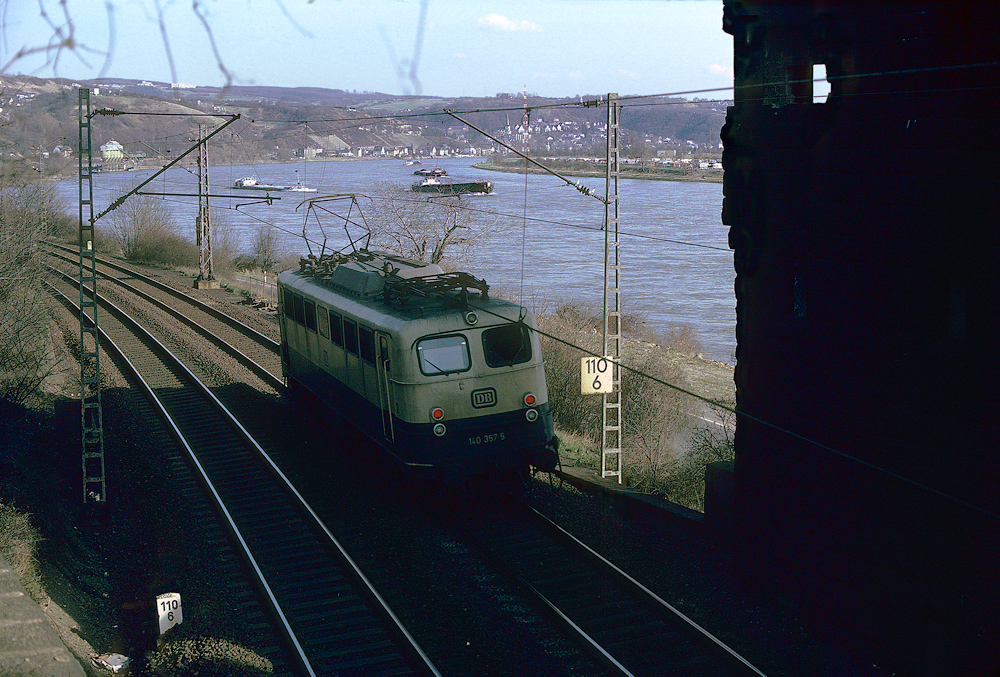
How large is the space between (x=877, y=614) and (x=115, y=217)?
5464 cm

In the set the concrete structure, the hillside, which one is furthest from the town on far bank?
the concrete structure

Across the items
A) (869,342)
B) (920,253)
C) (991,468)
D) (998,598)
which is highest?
(920,253)

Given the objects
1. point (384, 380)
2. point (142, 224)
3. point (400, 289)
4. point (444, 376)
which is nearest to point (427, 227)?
point (142, 224)

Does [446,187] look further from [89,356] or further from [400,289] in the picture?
[400,289]

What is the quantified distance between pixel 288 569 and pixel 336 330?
4.33m

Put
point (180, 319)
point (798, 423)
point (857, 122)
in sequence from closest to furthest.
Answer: point (857, 122), point (798, 423), point (180, 319)

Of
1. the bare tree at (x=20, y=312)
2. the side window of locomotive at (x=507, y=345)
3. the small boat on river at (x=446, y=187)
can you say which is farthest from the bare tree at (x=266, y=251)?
the side window of locomotive at (x=507, y=345)

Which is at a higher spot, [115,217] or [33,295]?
[115,217]

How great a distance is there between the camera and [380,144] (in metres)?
42.4

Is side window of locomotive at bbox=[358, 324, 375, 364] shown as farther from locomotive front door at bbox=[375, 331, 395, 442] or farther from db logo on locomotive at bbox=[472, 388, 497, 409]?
db logo on locomotive at bbox=[472, 388, 497, 409]

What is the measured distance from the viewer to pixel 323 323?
1456cm

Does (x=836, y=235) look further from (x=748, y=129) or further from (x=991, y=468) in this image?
(x=991, y=468)

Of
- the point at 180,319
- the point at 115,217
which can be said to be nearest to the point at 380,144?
the point at 180,319

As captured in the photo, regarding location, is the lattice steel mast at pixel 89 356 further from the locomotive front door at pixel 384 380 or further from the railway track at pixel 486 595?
the locomotive front door at pixel 384 380
